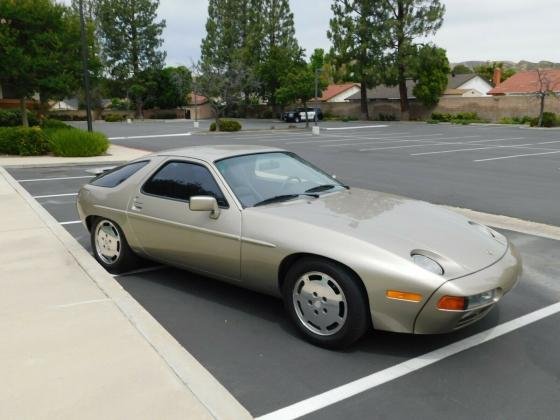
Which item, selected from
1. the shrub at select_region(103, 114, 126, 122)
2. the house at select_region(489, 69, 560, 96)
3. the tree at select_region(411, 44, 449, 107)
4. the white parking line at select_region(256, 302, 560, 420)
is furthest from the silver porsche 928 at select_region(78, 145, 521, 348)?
the shrub at select_region(103, 114, 126, 122)

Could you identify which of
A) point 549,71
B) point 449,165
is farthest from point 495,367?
point 549,71

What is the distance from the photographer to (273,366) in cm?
363

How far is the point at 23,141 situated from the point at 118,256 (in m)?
14.9

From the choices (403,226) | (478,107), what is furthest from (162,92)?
(403,226)

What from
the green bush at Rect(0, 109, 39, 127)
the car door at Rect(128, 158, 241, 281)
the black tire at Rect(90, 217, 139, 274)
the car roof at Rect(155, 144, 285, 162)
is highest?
the green bush at Rect(0, 109, 39, 127)

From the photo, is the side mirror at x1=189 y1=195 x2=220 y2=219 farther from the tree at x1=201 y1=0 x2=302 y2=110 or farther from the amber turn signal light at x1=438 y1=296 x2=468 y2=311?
the tree at x1=201 y1=0 x2=302 y2=110

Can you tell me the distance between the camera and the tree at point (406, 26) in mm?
51531

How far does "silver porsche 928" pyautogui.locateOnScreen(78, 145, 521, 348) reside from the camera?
354cm

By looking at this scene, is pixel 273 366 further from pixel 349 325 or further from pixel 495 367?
pixel 495 367

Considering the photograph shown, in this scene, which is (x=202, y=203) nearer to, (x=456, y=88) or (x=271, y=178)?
(x=271, y=178)

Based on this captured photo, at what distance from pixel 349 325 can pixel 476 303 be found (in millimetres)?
848

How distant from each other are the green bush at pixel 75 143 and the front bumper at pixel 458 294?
1661 cm

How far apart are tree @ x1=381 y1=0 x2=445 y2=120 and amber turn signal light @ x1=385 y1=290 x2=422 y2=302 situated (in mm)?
50478

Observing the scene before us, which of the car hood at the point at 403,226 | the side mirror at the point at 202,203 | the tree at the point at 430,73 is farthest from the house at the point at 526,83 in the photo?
the side mirror at the point at 202,203
